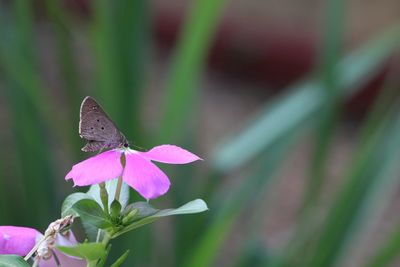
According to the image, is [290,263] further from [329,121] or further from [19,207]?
[19,207]

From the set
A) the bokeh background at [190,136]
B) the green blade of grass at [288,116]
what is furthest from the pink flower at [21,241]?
the green blade of grass at [288,116]

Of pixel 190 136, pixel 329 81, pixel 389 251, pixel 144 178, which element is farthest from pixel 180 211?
pixel 190 136

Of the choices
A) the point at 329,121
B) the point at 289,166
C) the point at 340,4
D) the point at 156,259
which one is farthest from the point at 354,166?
the point at 289,166

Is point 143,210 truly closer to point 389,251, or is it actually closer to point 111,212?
point 111,212

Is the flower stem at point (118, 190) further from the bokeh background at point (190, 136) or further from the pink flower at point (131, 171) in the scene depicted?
the bokeh background at point (190, 136)

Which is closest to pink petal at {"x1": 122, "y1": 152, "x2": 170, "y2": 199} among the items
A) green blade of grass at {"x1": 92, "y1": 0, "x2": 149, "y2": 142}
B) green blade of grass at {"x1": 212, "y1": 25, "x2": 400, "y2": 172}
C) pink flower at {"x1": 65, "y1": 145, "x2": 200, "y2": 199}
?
pink flower at {"x1": 65, "y1": 145, "x2": 200, "y2": 199}
